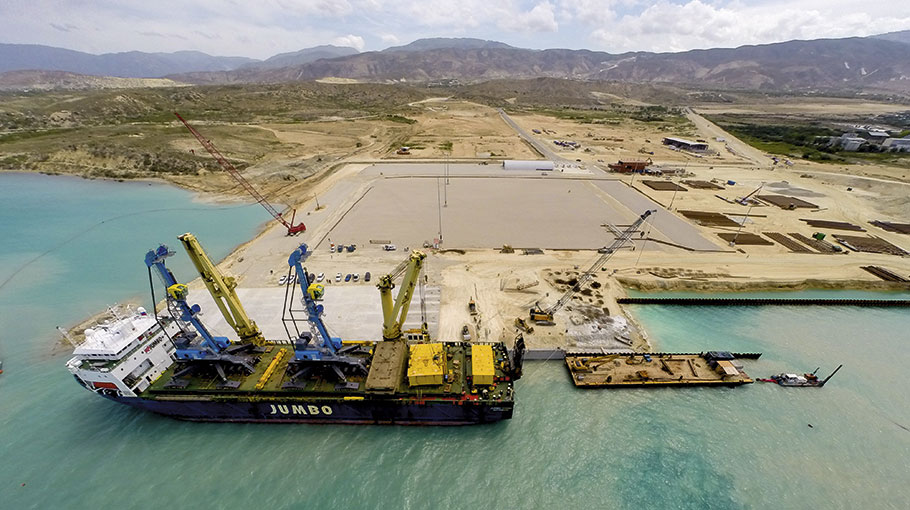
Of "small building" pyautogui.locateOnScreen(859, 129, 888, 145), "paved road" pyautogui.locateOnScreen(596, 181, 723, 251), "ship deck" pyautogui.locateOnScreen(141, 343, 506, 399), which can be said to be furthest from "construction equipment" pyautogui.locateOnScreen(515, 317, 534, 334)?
"small building" pyautogui.locateOnScreen(859, 129, 888, 145)

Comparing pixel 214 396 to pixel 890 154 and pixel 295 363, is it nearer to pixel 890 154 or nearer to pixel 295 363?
pixel 295 363

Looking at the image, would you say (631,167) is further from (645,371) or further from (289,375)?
(289,375)

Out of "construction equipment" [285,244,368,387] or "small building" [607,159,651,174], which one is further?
"small building" [607,159,651,174]

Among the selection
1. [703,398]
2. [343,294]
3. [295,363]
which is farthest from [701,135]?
[295,363]

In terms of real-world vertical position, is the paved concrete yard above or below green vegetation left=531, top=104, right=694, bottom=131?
below

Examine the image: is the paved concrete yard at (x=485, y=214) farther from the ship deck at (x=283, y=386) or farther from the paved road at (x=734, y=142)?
the paved road at (x=734, y=142)

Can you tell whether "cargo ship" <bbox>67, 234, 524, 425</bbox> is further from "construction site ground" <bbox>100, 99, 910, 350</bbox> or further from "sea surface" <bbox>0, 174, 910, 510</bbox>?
"construction site ground" <bbox>100, 99, 910, 350</bbox>

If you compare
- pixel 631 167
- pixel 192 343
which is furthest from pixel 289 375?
pixel 631 167
